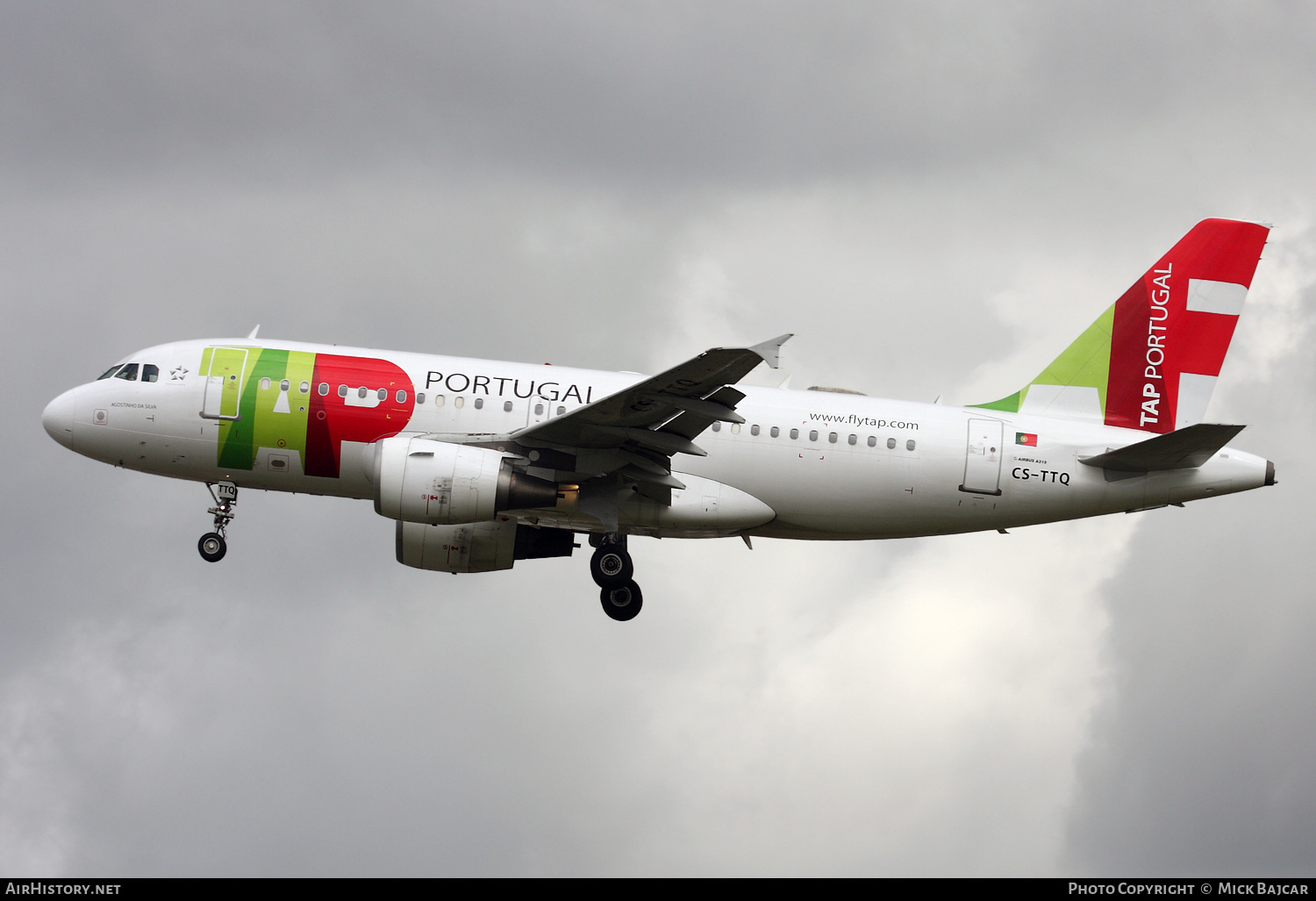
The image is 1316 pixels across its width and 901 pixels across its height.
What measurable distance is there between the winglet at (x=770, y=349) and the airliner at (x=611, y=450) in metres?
4.52

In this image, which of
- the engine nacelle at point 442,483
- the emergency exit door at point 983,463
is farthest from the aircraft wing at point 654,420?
the emergency exit door at point 983,463

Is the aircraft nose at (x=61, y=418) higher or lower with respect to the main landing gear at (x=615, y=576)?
higher

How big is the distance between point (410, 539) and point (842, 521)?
36.7ft

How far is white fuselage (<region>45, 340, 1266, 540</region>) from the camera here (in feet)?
112

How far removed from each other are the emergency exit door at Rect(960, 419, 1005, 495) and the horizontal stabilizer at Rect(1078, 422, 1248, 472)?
7.30 feet

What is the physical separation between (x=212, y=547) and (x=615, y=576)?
10170 mm

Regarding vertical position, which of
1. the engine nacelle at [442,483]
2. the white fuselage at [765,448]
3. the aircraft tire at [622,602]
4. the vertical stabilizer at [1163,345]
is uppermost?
the vertical stabilizer at [1163,345]

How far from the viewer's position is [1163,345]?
38.6m

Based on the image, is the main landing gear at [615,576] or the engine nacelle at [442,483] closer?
the engine nacelle at [442,483]

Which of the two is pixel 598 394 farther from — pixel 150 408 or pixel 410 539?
pixel 150 408

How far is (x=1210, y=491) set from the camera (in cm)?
3506

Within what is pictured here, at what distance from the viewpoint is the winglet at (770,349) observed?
27641 millimetres

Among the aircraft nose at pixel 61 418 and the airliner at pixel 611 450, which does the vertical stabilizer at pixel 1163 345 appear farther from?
the aircraft nose at pixel 61 418

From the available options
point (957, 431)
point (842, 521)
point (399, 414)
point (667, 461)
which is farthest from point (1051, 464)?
point (399, 414)
